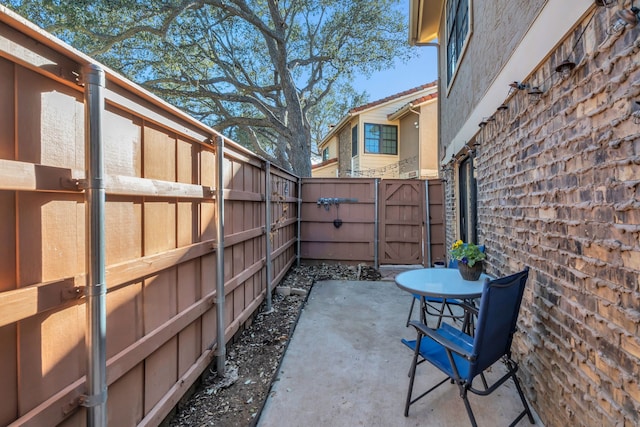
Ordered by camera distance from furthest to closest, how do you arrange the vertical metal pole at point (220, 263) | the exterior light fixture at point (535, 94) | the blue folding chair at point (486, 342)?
the vertical metal pole at point (220, 263) → the exterior light fixture at point (535, 94) → the blue folding chair at point (486, 342)

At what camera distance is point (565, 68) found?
1.65 m

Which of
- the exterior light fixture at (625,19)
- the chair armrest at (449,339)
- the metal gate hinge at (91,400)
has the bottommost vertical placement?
the chair armrest at (449,339)

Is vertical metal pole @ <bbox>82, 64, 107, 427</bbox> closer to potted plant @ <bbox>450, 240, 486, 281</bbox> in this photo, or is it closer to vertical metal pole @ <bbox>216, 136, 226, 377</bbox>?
vertical metal pole @ <bbox>216, 136, 226, 377</bbox>

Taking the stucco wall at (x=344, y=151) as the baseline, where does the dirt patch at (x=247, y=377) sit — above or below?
below

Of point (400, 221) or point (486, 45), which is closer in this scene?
point (486, 45)

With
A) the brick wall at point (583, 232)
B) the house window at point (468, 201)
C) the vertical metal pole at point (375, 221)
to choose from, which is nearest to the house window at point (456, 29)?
the house window at point (468, 201)

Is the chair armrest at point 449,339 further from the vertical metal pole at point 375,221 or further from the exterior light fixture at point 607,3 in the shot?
the vertical metal pole at point 375,221

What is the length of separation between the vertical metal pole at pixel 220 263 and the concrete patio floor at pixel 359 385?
1.68 ft

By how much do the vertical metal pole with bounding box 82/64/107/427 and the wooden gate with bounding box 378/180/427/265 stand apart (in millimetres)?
5789

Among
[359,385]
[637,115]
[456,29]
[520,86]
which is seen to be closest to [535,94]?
[520,86]

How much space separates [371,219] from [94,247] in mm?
5751

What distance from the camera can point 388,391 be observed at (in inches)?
91.2

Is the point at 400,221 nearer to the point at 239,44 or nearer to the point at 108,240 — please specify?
the point at 108,240

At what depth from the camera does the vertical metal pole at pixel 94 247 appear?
48.1 inches
